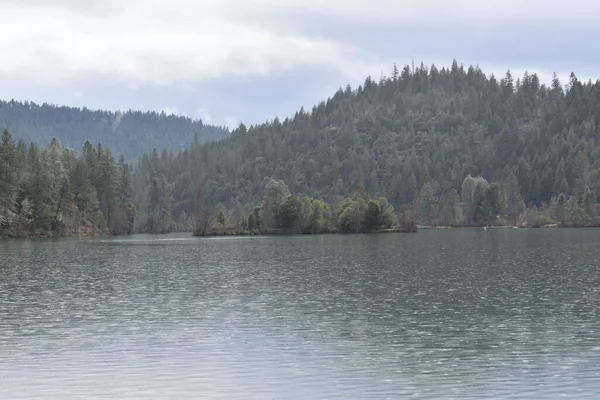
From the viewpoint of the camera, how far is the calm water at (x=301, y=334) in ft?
105

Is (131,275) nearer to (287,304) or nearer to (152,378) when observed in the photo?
(287,304)

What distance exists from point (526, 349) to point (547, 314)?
1262 centimetres

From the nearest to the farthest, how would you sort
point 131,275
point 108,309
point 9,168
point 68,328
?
point 68,328, point 108,309, point 131,275, point 9,168

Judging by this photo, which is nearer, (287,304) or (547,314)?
(547,314)

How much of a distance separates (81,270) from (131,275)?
31.9 ft

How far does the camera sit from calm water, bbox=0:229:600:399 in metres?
32.2

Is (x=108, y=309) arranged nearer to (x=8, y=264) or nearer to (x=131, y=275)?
(x=131, y=275)

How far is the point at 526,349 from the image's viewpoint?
39000mm

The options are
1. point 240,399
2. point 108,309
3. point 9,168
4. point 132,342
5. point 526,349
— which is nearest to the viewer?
point 240,399

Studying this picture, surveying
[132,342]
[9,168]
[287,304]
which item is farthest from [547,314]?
[9,168]

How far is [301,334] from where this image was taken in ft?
145

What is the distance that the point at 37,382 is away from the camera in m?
33.1

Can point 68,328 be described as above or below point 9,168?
below

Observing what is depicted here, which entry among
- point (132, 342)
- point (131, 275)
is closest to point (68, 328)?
point (132, 342)
